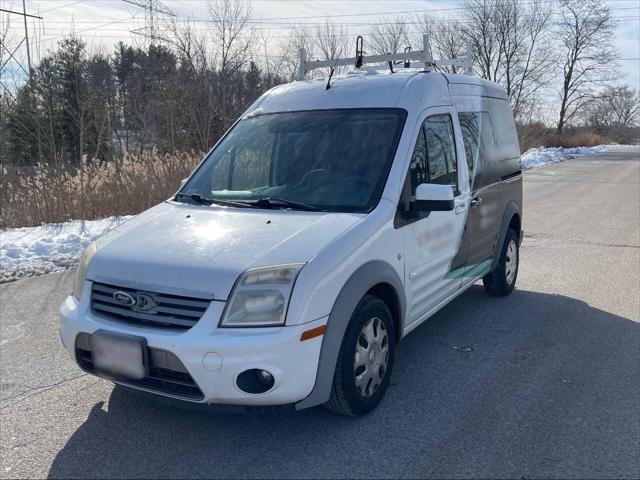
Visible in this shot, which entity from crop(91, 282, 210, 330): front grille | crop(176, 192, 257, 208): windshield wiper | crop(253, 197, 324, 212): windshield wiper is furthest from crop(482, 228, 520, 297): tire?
crop(91, 282, 210, 330): front grille

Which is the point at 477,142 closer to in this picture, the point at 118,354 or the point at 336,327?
the point at 336,327

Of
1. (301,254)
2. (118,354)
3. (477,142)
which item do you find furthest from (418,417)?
(477,142)

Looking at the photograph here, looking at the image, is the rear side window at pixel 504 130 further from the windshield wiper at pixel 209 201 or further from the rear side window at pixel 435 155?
the windshield wiper at pixel 209 201

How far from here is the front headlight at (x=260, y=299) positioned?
3.01 m

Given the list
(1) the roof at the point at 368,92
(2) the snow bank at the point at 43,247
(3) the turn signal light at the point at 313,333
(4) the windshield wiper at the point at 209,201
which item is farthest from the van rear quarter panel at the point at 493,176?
(2) the snow bank at the point at 43,247

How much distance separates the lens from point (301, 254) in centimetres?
315

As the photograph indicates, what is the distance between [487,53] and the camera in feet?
123

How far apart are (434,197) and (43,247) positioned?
6284 mm

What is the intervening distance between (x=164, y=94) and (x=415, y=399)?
504 inches

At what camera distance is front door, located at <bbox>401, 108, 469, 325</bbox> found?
160 inches

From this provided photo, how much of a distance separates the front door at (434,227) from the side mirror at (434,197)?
14 centimetres

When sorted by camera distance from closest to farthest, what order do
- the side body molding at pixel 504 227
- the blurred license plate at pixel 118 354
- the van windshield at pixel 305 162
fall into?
the blurred license plate at pixel 118 354, the van windshield at pixel 305 162, the side body molding at pixel 504 227

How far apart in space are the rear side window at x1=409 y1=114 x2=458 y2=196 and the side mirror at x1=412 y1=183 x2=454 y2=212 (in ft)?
0.51

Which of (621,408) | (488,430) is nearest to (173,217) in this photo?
(488,430)
